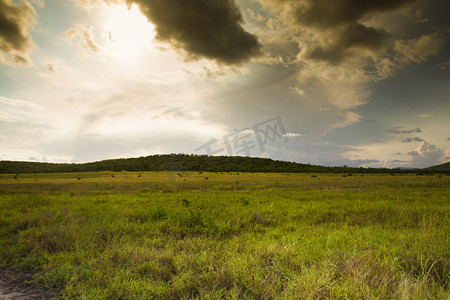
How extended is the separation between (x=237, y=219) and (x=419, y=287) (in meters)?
5.50

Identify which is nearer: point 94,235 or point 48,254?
point 48,254

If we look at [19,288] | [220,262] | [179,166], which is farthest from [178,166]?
[220,262]

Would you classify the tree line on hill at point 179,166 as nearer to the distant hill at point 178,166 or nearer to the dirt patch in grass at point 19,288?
the distant hill at point 178,166

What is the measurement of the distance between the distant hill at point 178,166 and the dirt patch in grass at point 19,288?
3402 inches

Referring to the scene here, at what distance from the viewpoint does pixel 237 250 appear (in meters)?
4.85

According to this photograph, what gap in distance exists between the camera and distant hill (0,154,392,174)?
93.1 m

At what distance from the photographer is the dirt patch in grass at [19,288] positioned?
3.33 meters

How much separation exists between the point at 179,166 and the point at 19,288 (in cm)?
10054

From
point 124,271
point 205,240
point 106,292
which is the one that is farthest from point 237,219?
point 106,292

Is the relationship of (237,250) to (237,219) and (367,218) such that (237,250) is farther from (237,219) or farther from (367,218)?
(367,218)

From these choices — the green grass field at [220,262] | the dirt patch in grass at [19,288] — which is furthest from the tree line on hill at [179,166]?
the dirt patch in grass at [19,288]

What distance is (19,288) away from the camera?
356cm

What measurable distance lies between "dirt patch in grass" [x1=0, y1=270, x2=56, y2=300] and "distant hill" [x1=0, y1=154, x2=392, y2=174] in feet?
284

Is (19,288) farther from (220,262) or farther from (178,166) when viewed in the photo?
(178,166)
